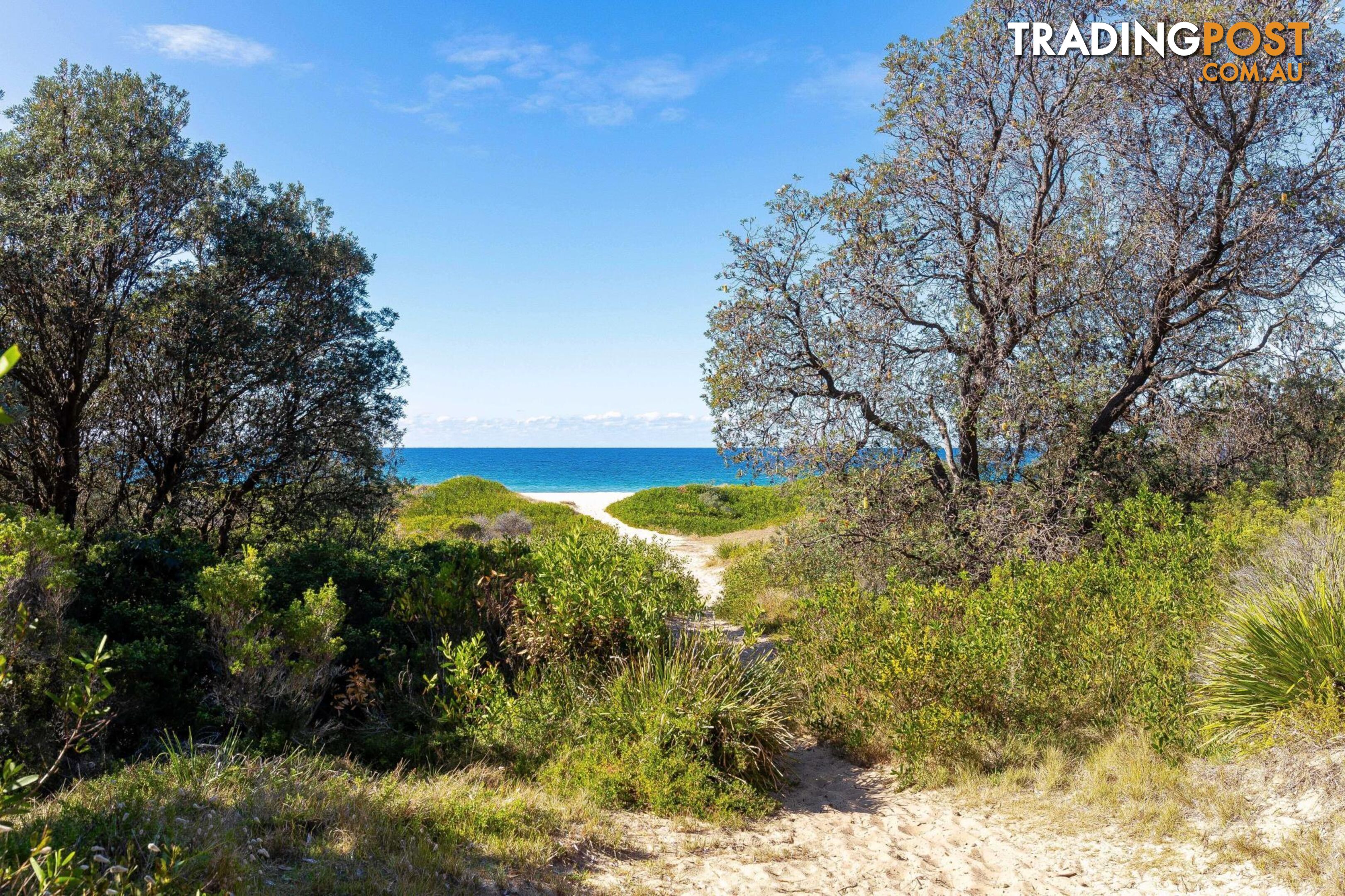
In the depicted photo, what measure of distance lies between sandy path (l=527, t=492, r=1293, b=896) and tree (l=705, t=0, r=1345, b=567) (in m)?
5.39

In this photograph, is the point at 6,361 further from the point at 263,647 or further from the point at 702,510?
the point at 702,510

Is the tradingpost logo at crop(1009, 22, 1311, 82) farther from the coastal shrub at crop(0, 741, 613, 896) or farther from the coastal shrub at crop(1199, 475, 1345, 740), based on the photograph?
the coastal shrub at crop(0, 741, 613, 896)

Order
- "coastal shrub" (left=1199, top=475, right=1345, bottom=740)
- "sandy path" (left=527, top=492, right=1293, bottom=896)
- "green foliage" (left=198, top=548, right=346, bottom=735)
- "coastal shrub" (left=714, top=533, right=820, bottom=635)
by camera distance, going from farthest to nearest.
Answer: "coastal shrub" (left=714, top=533, right=820, bottom=635)
"green foliage" (left=198, top=548, right=346, bottom=735)
"coastal shrub" (left=1199, top=475, right=1345, bottom=740)
"sandy path" (left=527, top=492, right=1293, bottom=896)

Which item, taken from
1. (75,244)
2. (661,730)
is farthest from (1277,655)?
(75,244)

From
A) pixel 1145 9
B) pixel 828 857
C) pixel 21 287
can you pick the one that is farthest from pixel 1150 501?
pixel 21 287

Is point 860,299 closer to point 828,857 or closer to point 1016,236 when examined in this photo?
point 1016,236

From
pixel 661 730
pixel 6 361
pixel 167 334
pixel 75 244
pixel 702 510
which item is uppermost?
pixel 75 244

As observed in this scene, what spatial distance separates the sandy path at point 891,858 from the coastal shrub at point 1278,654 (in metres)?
1.38

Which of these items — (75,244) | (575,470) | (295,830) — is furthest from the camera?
(575,470)

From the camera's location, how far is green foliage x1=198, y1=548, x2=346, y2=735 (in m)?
5.94

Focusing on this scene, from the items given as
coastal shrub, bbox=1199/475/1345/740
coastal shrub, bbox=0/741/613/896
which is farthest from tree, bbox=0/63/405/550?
coastal shrub, bbox=1199/475/1345/740

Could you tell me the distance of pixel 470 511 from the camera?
2911 centimetres

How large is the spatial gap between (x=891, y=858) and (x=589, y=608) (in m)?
3.39

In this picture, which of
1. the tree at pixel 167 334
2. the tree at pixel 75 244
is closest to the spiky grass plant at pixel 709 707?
the tree at pixel 167 334
